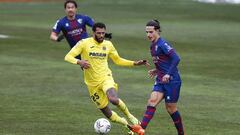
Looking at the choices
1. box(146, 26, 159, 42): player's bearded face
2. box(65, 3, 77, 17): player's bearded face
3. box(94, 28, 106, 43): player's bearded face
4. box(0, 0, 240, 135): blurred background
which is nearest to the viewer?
box(146, 26, 159, 42): player's bearded face

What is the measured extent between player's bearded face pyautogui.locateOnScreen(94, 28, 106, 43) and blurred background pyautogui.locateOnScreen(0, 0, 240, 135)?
79.1 inches

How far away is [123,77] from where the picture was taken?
26844 mm

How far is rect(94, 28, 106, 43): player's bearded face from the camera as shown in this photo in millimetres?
15930

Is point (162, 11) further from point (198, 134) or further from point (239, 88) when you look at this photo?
point (198, 134)

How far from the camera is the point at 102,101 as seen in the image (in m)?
16.1

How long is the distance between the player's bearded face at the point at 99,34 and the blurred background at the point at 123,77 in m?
2.01

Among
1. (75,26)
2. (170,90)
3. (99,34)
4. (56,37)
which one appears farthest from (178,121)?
(75,26)

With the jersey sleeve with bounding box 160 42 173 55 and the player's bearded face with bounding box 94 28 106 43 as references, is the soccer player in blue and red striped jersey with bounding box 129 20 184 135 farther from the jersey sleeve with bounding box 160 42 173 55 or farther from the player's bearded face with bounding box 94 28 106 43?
the player's bearded face with bounding box 94 28 106 43

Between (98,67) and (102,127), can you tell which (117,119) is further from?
(98,67)

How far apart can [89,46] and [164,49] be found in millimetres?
1896

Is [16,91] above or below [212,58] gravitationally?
above

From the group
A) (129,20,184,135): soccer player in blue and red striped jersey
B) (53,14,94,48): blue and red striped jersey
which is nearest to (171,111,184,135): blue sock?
(129,20,184,135): soccer player in blue and red striped jersey

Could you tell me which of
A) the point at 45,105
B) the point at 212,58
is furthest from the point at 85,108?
the point at 212,58

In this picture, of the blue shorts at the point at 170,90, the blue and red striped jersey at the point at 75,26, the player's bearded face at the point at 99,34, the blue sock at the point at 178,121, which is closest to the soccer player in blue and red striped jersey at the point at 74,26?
the blue and red striped jersey at the point at 75,26
